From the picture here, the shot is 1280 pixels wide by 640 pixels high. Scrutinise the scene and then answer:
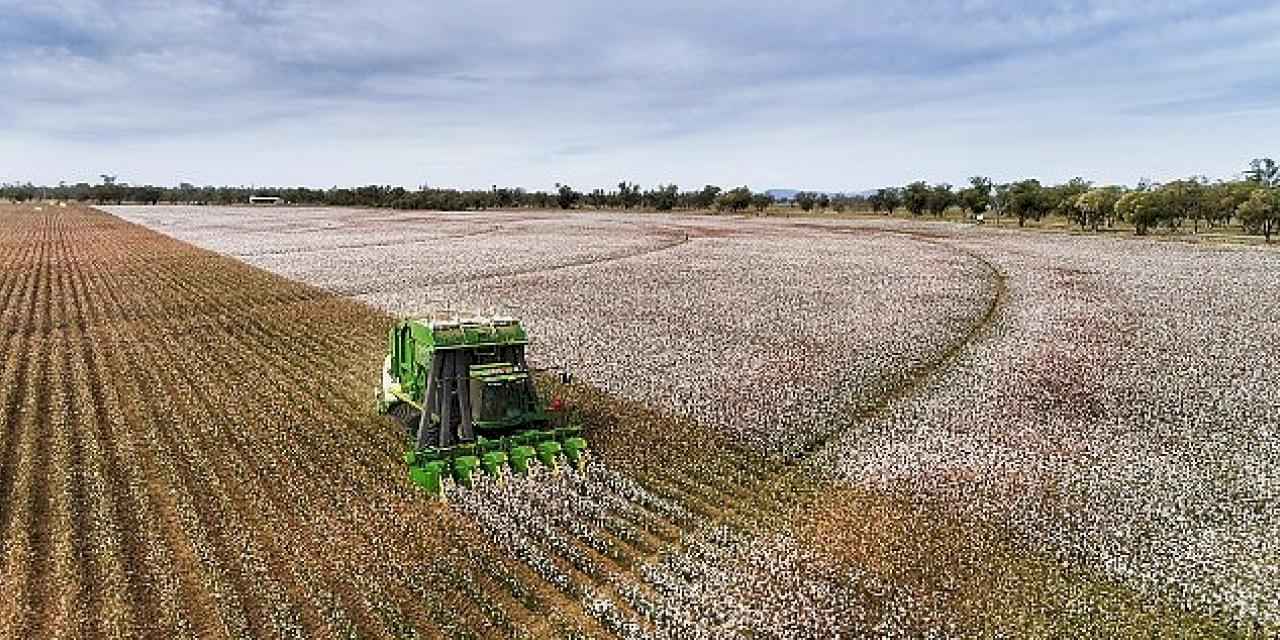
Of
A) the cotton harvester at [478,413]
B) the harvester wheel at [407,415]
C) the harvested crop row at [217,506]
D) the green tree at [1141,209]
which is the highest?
the green tree at [1141,209]

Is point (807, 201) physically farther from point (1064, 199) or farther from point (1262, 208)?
point (1262, 208)

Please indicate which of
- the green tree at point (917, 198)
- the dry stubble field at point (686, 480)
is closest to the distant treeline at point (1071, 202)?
the green tree at point (917, 198)

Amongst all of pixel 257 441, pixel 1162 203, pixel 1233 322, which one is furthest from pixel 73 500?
pixel 1162 203

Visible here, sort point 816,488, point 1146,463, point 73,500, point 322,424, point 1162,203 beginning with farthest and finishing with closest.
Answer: point 1162,203 → point 322,424 → point 1146,463 → point 816,488 → point 73,500

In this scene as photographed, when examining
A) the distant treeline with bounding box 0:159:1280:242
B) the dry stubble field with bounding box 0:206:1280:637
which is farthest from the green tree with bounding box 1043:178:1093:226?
the dry stubble field with bounding box 0:206:1280:637

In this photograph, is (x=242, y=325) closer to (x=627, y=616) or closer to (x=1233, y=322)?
(x=627, y=616)

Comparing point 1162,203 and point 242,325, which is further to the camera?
point 1162,203

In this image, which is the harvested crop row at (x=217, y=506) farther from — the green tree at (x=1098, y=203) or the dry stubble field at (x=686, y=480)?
the green tree at (x=1098, y=203)

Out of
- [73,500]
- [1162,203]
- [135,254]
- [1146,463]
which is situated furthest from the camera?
[1162,203]
